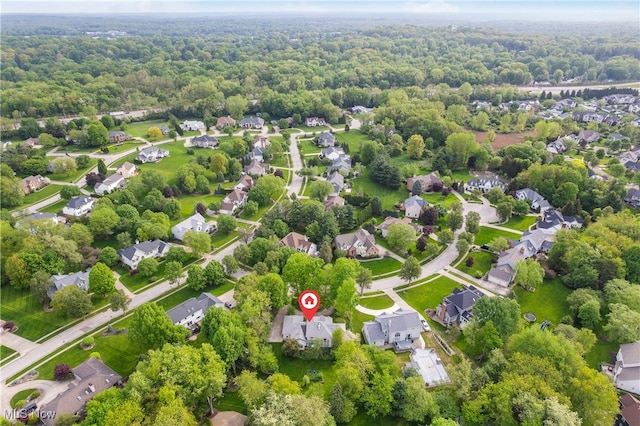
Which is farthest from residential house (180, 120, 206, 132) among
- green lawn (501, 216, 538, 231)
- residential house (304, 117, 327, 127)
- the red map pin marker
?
green lawn (501, 216, 538, 231)

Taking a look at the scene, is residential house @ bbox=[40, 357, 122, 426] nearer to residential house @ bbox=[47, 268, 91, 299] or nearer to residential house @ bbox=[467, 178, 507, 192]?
residential house @ bbox=[47, 268, 91, 299]

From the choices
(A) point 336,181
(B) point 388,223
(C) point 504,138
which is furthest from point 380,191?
(C) point 504,138

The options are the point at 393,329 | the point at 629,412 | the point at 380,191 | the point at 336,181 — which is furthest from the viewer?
the point at 380,191

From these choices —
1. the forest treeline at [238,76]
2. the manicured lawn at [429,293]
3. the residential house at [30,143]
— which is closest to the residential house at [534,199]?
the manicured lawn at [429,293]

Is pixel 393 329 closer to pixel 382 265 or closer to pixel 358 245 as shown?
pixel 382 265

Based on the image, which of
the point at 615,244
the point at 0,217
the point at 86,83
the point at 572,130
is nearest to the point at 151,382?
the point at 0,217
